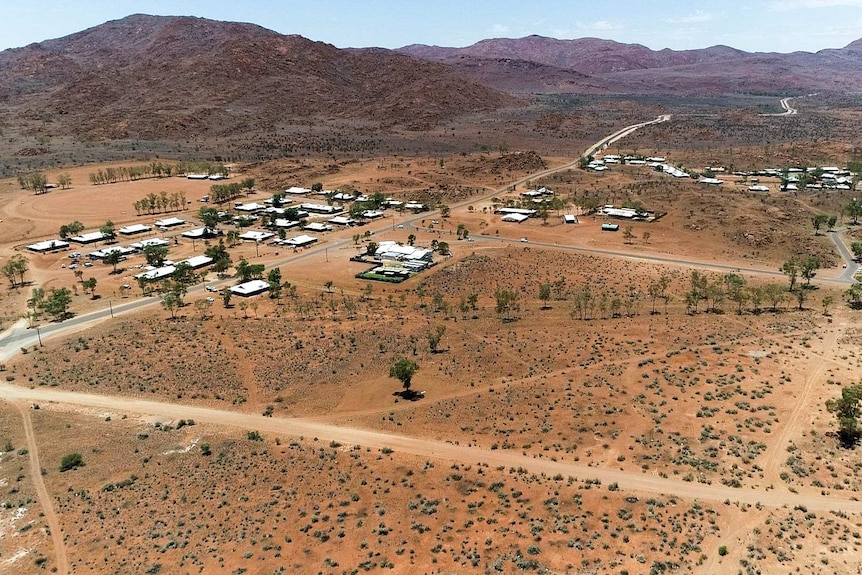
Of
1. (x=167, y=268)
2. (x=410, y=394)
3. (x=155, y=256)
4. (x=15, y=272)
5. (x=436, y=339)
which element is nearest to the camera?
(x=410, y=394)

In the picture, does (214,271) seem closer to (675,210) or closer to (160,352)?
(160,352)

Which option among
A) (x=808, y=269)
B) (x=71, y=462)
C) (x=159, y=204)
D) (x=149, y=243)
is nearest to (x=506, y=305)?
(x=808, y=269)

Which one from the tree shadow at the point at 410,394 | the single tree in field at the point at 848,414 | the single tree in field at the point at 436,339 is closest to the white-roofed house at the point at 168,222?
the single tree in field at the point at 436,339

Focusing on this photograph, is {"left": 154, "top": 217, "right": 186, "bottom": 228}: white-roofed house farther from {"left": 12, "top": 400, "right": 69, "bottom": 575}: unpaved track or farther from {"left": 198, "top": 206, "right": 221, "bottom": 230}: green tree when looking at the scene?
{"left": 12, "top": 400, "right": 69, "bottom": 575}: unpaved track

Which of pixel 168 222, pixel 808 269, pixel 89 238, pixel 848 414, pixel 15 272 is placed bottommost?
pixel 848 414

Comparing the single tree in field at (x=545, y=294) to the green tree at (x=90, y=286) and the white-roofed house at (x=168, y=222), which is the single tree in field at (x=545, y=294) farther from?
the white-roofed house at (x=168, y=222)

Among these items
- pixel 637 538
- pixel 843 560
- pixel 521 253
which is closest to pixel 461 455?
pixel 637 538

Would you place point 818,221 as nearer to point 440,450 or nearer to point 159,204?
point 440,450
